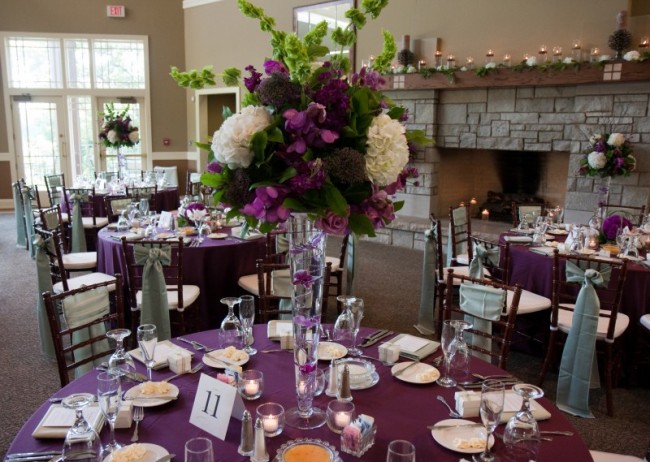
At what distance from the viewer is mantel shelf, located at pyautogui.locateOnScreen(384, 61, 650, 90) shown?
18.8 feet

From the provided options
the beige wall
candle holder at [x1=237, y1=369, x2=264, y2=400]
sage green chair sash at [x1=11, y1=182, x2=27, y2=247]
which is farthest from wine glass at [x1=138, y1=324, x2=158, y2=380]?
the beige wall

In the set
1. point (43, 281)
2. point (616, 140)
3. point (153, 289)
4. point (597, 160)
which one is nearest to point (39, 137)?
point (43, 281)

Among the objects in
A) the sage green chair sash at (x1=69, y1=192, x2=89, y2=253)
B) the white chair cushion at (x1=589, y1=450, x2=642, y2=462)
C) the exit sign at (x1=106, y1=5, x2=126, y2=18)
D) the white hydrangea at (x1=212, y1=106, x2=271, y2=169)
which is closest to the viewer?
the white hydrangea at (x1=212, y1=106, x2=271, y2=169)

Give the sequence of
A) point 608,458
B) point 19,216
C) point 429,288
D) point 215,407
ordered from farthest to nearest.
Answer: point 19,216, point 429,288, point 608,458, point 215,407

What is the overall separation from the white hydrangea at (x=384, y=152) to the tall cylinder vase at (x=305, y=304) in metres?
0.27

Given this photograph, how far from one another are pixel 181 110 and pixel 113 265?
708 centimetres

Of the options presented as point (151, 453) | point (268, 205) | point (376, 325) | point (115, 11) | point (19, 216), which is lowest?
point (376, 325)

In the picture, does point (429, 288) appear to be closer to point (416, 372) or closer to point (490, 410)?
point (416, 372)

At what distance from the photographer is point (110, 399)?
1579 mm

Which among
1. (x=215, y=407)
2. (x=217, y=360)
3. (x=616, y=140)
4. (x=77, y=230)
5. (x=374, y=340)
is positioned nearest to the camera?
(x=215, y=407)

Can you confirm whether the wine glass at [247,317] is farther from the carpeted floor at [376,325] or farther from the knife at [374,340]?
the carpeted floor at [376,325]

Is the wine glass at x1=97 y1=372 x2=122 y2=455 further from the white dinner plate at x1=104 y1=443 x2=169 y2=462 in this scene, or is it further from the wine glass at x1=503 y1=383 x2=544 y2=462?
the wine glass at x1=503 y1=383 x2=544 y2=462

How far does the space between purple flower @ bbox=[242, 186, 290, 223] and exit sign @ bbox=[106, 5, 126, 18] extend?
10220 millimetres

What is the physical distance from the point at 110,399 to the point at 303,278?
65 cm
